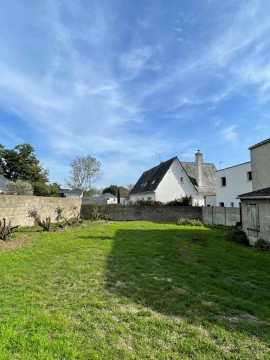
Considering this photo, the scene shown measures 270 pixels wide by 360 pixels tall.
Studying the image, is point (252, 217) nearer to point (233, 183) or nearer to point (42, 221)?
point (42, 221)

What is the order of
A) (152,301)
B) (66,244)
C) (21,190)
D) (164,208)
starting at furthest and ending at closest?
(21,190) → (164,208) → (66,244) → (152,301)

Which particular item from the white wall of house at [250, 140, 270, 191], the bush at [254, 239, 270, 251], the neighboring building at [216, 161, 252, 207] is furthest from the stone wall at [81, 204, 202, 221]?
the bush at [254, 239, 270, 251]

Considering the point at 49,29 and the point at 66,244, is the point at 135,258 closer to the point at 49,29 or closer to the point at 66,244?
the point at 66,244

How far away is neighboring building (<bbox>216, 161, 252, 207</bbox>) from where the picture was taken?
20.3m

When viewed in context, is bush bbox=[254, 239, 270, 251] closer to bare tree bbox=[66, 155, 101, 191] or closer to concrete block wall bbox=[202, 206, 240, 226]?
concrete block wall bbox=[202, 206, 240, 226]

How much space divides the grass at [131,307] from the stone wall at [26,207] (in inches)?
180

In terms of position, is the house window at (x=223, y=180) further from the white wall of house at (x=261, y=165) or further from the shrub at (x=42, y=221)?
the shrub at (x=42, y=221)

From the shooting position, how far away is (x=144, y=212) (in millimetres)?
21203

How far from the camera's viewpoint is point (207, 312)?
3803 millimetres

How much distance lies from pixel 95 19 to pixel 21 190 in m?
19.4

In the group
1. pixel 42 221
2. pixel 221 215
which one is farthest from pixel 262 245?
pixel 42 221

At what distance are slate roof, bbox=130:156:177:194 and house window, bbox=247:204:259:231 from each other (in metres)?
16.3

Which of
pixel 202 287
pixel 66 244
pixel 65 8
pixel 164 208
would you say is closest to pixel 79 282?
pixel 202 287

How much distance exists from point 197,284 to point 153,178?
2506 cm
